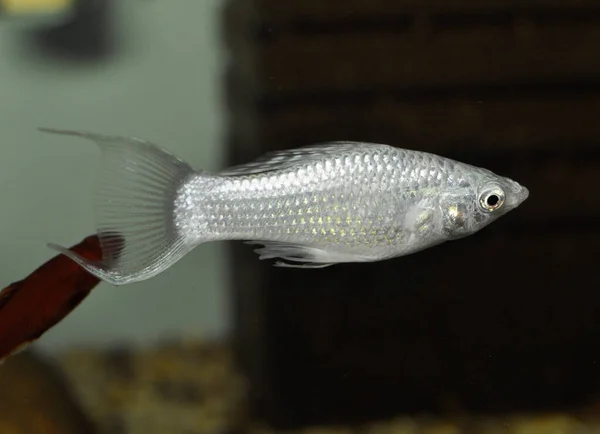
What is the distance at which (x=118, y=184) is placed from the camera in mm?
1187

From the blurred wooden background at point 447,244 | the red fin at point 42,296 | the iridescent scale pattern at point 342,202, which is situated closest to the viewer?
the iridescent scale pattern at point 342,202

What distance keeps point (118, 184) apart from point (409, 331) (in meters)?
1.18

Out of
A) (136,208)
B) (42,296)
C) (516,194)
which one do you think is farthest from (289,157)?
(42,296)

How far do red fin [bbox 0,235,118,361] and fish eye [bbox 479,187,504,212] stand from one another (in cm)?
76

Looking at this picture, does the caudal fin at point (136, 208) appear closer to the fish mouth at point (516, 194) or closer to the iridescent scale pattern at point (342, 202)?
the iridescent scale pattern at point (342, 202)

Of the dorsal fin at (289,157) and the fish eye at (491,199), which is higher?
the dorsal fin at (289,157)

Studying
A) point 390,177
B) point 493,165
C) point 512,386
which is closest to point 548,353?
point 512,386

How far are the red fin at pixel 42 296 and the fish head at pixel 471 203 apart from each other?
0.70 meters

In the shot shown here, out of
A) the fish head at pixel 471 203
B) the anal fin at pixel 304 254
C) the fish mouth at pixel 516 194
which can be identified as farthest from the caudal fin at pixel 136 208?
the fish mouth at pixel 516 194

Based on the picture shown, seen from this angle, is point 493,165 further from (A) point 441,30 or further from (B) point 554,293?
(B) point 554,293

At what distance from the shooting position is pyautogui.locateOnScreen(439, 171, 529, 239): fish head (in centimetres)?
112

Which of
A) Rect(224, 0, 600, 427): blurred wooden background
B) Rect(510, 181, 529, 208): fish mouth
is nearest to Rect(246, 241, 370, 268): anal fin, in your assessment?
Rect(510, 181, 529, 208): fish mouth

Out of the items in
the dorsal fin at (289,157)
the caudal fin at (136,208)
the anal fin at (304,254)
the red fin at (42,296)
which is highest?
the dorsal fin at (289,157)

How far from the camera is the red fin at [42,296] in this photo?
134 cm
